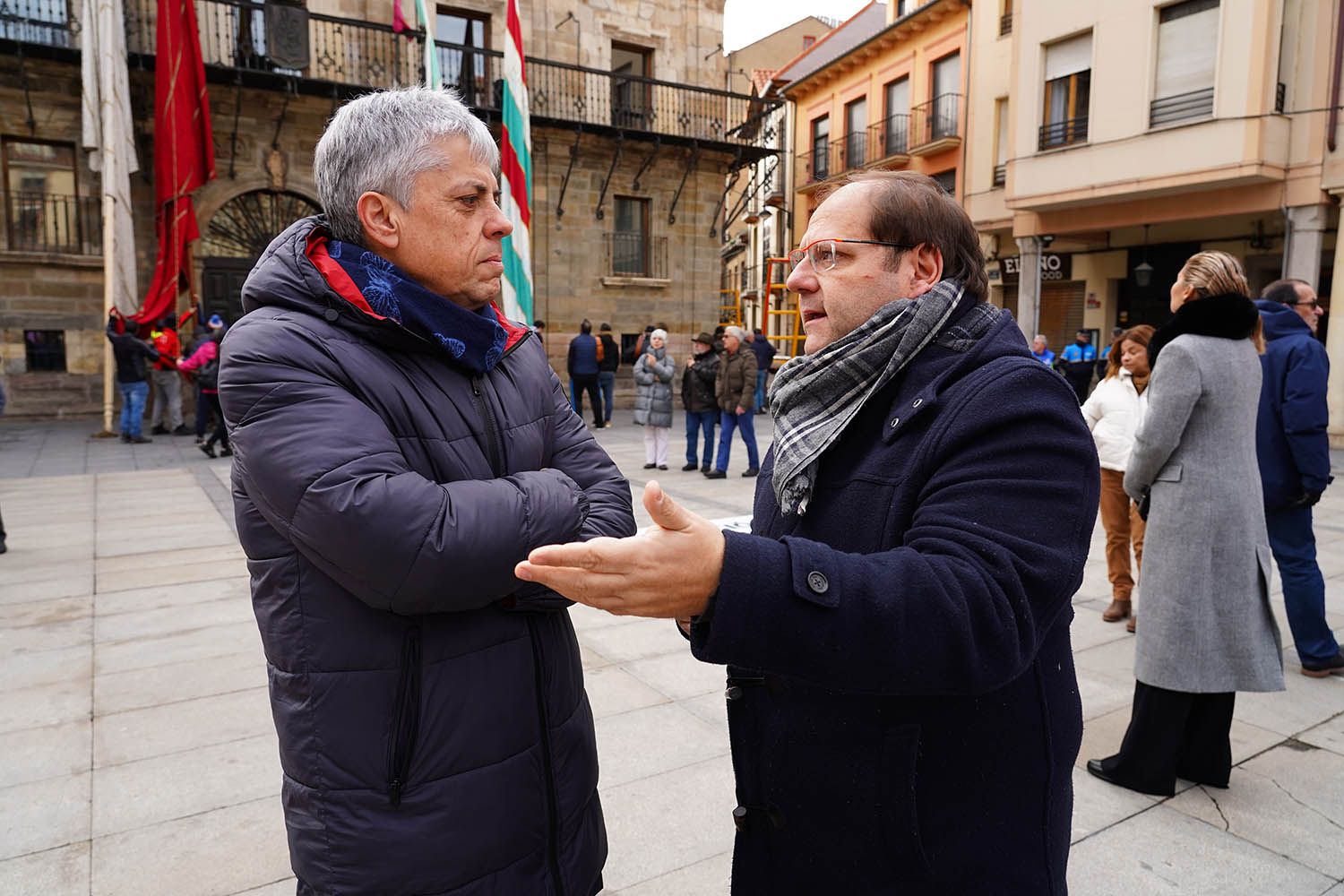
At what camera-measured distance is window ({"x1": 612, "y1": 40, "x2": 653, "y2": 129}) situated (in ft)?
62.8

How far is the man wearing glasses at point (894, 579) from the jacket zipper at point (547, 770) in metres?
0.33

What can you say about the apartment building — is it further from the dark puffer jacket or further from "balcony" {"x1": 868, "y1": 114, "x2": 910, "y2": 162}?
the dark puffer jacket

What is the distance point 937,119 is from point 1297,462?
2064cm

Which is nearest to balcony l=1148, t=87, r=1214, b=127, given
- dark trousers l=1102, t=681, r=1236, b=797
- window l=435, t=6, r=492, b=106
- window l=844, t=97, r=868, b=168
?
window l=844, t=97, r=868, b=168

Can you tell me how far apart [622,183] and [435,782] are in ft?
62.1

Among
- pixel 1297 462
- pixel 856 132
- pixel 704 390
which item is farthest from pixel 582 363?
pixel 856 132

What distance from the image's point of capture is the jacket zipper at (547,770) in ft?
5.23

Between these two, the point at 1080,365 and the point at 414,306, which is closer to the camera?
the point at 414,306

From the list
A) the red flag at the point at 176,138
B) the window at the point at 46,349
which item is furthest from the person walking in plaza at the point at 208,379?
the window at the point at 46,349

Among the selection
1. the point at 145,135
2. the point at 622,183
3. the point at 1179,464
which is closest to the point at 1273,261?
the point at 622,183

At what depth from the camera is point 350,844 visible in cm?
146

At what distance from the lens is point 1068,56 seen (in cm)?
1692

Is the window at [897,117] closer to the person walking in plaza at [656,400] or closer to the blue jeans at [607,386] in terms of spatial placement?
the blue jeans at [607,386]

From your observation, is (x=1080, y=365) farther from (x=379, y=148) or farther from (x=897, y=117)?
Result: (x=379, y=148)
